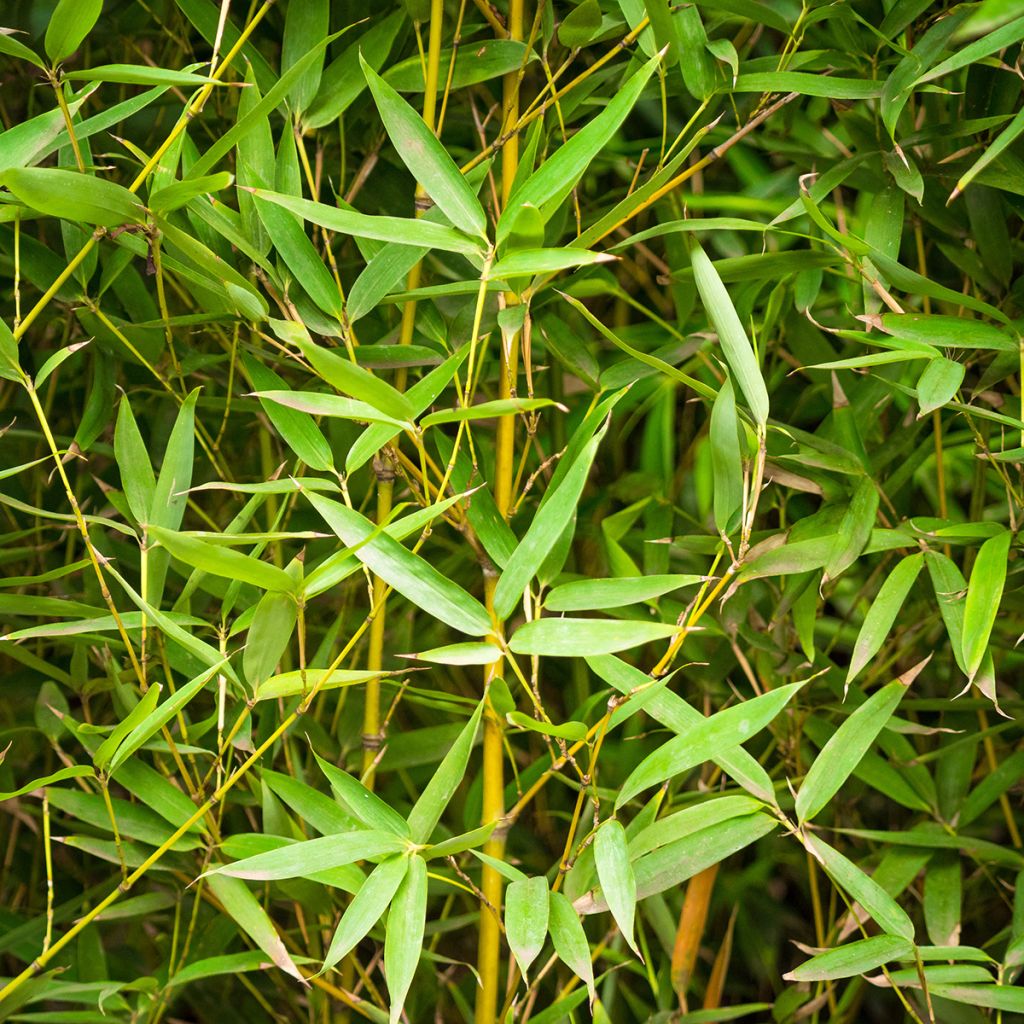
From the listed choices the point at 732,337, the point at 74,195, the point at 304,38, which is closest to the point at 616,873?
the point at 732,337

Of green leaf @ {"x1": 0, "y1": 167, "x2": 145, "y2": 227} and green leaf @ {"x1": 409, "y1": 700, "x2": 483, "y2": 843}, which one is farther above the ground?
green leaf @ {"x1": 0, "y1": 167, "x2": 145, "y2": 227}

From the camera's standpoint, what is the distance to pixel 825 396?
32.4 inches

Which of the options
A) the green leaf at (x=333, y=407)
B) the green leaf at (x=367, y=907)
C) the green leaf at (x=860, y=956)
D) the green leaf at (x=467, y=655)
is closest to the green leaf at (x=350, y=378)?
the green leaf at (x=333, y=407)

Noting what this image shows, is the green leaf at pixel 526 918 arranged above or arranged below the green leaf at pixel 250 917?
above

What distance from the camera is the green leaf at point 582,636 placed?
0.47 m

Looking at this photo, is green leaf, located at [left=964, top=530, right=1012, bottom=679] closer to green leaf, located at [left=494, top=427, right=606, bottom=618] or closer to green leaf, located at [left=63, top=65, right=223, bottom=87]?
green leaf, located at [left=494, top=427, right=606, bottom=618]

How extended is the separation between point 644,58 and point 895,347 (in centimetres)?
22

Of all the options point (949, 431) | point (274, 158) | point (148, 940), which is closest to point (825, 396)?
point (949, 431)

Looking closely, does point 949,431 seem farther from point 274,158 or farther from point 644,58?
point 274,158

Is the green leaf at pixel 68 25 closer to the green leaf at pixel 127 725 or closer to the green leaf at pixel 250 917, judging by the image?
the green leaf at pixel 127 725

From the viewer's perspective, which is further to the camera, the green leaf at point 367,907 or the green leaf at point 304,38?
the green leaf at point 304,38

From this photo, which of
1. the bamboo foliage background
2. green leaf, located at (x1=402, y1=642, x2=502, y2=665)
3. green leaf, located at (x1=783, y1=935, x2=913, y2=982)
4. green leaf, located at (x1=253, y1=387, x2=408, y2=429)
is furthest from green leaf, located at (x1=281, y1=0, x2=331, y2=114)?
green leaf, located at (x1=783, y1=935, x2=913, y2=982)

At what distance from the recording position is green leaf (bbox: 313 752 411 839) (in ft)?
1.83

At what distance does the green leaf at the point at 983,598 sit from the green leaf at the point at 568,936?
232 millimetres
